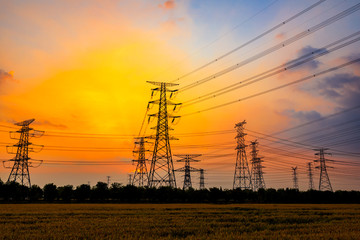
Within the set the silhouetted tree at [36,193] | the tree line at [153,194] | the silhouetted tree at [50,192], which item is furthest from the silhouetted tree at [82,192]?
→ the silhouetted tree at [36,193]

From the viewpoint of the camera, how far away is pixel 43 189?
123625 mm

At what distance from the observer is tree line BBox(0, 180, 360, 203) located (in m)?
107

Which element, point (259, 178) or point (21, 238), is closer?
point (21, 238)

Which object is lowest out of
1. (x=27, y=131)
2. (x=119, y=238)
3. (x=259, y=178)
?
(x=119, y=238)

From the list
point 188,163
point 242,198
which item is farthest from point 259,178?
point 188,163

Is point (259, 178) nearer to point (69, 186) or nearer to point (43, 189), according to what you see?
point (69, 186)

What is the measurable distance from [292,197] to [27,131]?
94.8 metres

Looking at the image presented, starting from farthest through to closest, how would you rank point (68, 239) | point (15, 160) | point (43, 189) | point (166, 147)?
point (43, 189) → point (15, 160) → point (166, 147) → point (68, 239)

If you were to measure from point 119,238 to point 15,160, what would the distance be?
79.2 meters

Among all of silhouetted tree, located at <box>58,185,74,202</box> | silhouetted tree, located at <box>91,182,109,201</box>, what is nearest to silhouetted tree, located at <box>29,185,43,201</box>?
silhouetted tree, located at <box>58,185,74,202</box>

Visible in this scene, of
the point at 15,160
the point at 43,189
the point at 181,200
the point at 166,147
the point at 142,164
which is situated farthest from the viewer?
the point at 43,189

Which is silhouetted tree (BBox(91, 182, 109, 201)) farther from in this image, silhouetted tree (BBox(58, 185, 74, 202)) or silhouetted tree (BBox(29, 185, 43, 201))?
silhouetted tree (BBox(29, 185, 43, 201))

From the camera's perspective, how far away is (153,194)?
345ft

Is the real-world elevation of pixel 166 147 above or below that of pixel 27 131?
below
